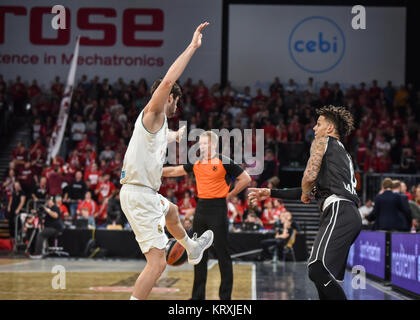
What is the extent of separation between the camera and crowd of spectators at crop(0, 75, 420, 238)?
18094 mm

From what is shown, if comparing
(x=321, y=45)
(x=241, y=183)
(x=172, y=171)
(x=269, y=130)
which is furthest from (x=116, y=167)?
(x=241, y=183)

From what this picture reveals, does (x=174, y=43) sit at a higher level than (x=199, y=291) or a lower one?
higher

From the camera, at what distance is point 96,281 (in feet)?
34.5

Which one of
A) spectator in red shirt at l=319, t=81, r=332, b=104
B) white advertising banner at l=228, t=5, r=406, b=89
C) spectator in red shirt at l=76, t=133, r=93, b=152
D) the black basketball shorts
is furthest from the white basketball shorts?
white advertising banner at l=228, t=5, r=406, b=89

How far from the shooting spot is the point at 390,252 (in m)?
10.9

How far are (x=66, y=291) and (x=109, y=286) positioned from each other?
0.95 meters

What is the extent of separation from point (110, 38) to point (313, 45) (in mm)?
8649


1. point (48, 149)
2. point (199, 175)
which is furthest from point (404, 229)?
point (48, 149)

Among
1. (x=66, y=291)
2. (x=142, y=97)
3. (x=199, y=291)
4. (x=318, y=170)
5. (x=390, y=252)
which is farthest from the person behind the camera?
(x=142, y=97)

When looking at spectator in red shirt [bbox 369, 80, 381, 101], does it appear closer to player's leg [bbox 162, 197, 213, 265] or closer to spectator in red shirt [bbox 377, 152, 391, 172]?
spectator in red shirt [bbox 377, 152, 391, 172]

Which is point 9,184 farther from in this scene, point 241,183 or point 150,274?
point 150,274

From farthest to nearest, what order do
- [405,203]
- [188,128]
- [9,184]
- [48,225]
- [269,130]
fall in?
[188,128], [269,130], [9,184], [48,225], [405,203]
